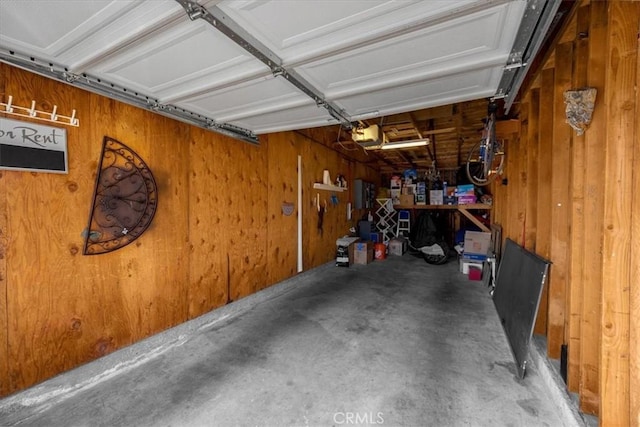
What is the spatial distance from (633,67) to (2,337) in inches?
139

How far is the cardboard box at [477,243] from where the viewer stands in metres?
4.67

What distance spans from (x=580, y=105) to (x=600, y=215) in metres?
0.60

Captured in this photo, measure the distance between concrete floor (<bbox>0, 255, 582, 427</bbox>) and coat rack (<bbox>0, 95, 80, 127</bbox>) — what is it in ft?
5.54

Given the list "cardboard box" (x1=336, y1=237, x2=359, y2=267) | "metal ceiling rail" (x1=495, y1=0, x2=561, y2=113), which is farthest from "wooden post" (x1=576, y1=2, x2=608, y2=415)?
"cardboard box" (x1=336, y1=237, x2=359, y2=267)

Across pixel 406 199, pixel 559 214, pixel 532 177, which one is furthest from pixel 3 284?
pixel 406 199

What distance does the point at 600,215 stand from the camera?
1.37 m

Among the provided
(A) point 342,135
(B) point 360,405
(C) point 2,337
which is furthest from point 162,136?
(A) point 342,135

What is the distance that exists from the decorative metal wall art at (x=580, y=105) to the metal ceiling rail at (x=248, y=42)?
1.42 meters

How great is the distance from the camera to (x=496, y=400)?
64.6 inches

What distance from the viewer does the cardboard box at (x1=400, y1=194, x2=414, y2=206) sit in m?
7.21

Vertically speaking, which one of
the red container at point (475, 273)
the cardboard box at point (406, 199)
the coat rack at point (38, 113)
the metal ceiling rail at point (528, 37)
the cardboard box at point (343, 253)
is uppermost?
the metal ceiling rail at point (528, 37)

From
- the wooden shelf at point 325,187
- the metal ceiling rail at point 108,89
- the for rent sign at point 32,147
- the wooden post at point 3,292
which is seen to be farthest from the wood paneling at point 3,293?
the wooden shelf at point 325,187

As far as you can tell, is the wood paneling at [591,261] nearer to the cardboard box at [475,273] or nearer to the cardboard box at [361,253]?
the cardboard box at [475,273]

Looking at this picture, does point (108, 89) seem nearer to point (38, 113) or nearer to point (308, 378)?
point (38, 113)
